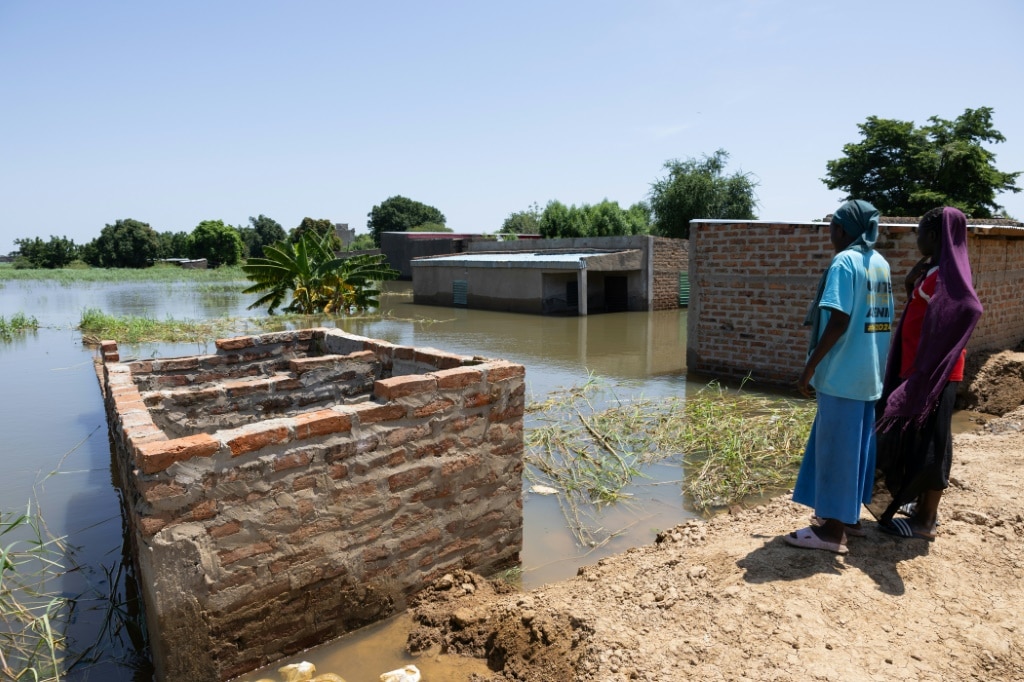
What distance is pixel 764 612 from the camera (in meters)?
2.87

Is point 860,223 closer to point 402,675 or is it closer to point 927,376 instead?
point 927,376

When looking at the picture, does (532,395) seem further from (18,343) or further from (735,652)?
(18,343)

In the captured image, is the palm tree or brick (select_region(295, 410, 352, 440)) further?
the palm tree

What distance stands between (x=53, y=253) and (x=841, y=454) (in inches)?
2884

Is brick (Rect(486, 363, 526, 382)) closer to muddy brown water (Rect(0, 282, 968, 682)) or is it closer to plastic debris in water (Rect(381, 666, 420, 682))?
muddy brown water (Rect(0, 282, 968, 682))

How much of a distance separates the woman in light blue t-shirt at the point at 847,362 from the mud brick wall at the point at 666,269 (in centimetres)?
1608

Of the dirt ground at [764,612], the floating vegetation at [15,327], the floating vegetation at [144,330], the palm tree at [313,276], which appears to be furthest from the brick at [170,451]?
the palm tree at [313,276]

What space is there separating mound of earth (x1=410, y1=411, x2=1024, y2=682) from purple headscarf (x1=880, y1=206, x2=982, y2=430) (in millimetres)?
807

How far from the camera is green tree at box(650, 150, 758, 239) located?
3297cm

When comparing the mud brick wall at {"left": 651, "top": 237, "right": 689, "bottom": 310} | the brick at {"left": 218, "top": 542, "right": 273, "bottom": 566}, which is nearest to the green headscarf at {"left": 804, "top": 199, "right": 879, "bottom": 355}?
the brick at {"left": 218, "top": 542, "right": 273, "bottom": 566}

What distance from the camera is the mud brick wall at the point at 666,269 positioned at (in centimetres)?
1925

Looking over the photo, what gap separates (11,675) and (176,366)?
253 cm

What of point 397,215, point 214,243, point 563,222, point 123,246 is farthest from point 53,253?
point 563,222

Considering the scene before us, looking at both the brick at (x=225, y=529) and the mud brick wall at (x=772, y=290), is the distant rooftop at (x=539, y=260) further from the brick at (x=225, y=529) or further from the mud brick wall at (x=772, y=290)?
the brick at (x=225, y=529)
